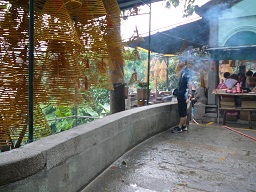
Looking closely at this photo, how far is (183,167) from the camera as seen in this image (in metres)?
4.16

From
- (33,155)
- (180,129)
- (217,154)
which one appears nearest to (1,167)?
(33,155)

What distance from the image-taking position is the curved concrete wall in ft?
7.18

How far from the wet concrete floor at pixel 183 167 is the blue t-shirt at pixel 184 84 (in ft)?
3.68

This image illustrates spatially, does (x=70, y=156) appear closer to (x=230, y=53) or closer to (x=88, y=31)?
(x=88, y=31)

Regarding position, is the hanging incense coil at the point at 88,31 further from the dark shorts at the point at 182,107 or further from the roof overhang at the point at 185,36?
the roof overhang at the point at 185,36

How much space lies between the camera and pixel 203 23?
10.4m

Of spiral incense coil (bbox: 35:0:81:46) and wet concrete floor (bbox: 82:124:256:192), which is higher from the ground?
spiral incense coil (bbox: 35:0:81:46)

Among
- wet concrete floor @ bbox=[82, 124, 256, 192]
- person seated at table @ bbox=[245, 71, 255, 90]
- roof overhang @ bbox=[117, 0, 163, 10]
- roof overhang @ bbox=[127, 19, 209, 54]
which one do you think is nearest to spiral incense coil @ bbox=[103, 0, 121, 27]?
roof overhang @ bbox=[117, 0, 163, 10]

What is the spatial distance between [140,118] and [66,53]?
262 centimetres

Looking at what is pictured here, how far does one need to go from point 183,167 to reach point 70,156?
2.07 meters

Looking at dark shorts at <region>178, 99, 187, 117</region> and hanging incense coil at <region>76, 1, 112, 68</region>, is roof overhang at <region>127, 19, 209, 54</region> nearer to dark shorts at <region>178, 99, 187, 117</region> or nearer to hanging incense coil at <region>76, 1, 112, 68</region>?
dark shorts at <region>178, 99, 187, 117</region>

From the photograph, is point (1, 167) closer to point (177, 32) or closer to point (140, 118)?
point (140, 118)

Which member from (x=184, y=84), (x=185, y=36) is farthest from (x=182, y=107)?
(x=185, y=36)

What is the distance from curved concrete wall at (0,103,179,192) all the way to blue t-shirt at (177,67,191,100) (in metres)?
1.74
